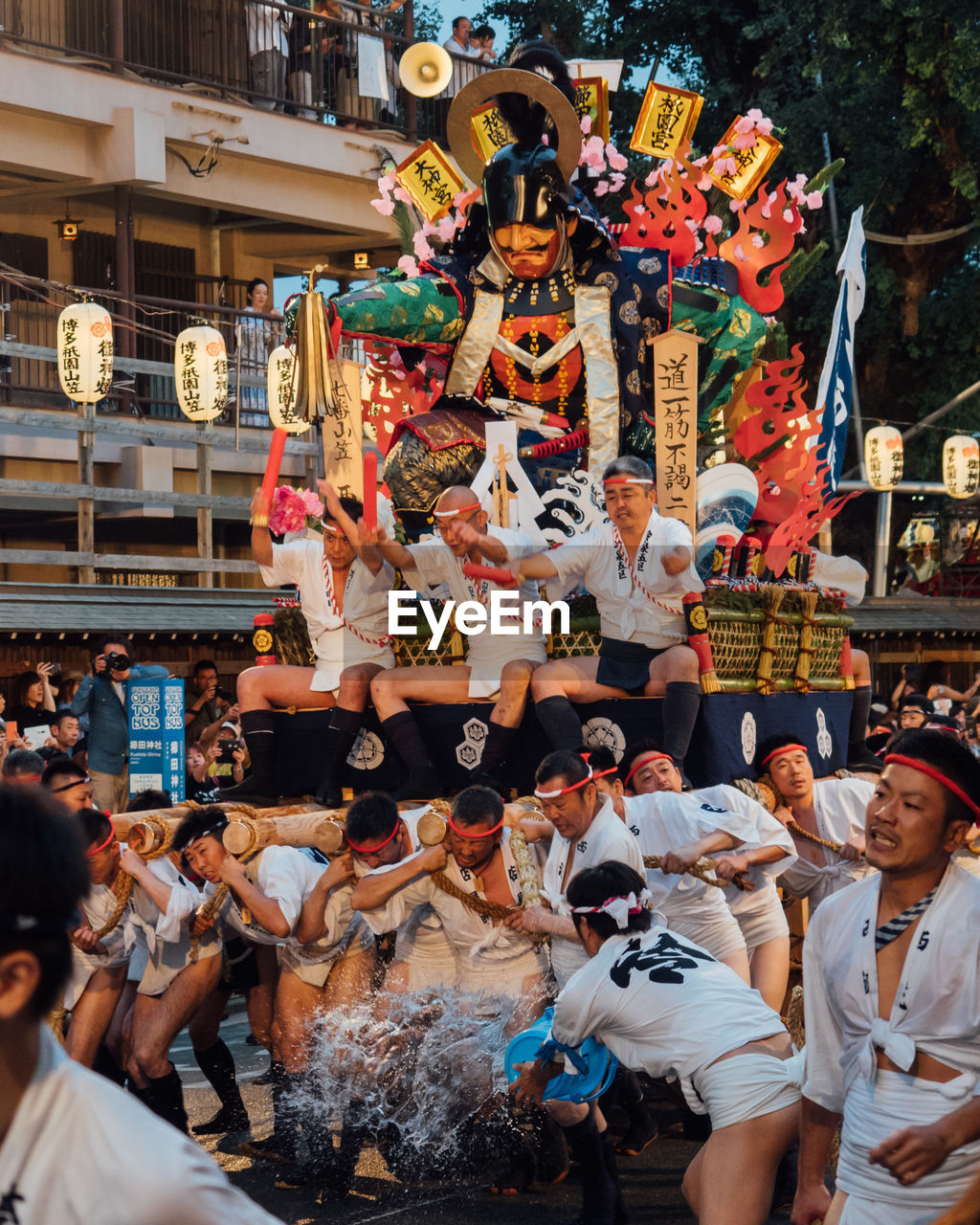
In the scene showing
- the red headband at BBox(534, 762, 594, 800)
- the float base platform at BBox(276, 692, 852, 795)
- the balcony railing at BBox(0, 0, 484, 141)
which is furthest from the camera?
the balcony railing at BBox(0, 0, 484, 141)

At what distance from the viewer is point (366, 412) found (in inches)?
317

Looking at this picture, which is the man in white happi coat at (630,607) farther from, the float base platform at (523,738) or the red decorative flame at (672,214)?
the red decorative flame at (672,214)

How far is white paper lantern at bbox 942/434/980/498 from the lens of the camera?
16562 mm

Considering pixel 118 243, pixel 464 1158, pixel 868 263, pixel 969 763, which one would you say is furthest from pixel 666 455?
pixel 868 263

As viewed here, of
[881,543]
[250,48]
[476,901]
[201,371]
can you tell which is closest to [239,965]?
[476,901]

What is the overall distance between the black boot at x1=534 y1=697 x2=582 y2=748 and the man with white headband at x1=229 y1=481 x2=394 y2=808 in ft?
2.57

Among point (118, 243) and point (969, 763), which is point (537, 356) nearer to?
point (969, 763)

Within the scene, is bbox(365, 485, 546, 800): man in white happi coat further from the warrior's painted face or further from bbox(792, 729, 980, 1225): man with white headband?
bbox(792, 729, 980, 1225): man with white headband

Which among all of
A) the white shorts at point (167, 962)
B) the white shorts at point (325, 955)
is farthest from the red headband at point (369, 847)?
the white shorts at point (167, 962)

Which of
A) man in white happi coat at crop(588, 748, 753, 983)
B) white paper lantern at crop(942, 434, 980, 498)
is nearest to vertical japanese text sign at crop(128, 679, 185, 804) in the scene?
man in white happi coat at crop(588, 748, 753, 983)

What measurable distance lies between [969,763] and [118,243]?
1172 cm

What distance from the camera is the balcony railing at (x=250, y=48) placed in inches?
527

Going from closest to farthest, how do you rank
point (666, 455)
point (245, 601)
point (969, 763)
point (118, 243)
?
point (969, 763) → point (666, 455) → point (245, 601) → point (118, 243)

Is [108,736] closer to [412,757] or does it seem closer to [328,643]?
[328,643]
